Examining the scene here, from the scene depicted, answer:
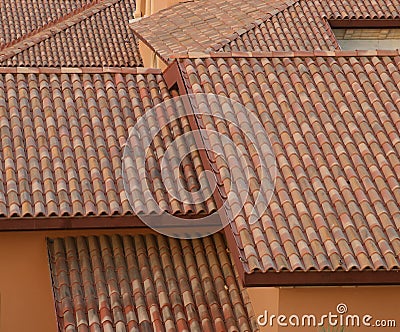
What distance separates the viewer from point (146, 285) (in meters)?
12.0

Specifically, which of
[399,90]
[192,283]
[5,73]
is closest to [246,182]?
[192,283]

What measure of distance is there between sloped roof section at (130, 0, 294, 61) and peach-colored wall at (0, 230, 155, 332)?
596cm

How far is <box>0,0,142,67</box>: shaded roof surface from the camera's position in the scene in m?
24.8

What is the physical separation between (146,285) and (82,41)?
1526 centimetres

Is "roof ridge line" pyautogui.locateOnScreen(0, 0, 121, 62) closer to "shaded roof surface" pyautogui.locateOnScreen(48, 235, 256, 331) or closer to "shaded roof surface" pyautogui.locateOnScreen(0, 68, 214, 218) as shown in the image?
"shaded roof surface" pyautogui.locateOnScreen(0, 68, 214, 218)

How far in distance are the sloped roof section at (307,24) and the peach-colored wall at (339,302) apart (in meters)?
7.38

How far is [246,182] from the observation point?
11531mm

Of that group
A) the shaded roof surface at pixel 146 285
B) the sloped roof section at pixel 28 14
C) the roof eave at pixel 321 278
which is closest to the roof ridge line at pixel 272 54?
the shaded roof surface at pixel 146 285

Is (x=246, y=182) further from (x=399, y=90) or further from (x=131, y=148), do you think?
(x=399, y=90)

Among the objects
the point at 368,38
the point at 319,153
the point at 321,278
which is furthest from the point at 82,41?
the point at 321,278

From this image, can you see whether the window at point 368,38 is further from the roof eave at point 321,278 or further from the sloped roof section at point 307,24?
the roof eave at point 321,278

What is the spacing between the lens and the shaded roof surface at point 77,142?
12172mm

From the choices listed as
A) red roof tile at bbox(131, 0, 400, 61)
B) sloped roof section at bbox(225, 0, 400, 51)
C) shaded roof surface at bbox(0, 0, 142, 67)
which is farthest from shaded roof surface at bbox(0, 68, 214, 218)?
shaded roof surface at bbox(0, 0, 142, 67)

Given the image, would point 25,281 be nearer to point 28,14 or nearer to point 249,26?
point 249,26
